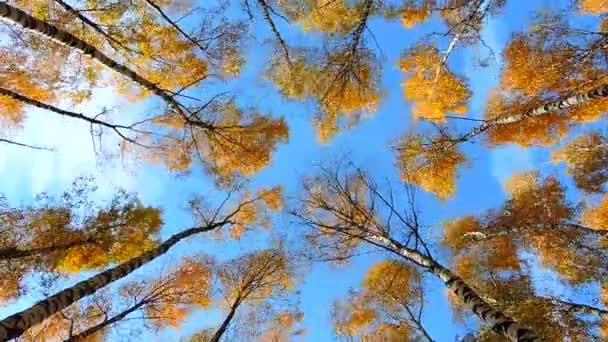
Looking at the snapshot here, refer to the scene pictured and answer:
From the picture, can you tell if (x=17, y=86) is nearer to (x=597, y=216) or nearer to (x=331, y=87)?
(x=331, y=87)

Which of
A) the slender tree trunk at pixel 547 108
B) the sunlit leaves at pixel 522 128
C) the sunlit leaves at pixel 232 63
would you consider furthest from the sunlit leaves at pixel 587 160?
the sunlit leaves at pixel 232 63

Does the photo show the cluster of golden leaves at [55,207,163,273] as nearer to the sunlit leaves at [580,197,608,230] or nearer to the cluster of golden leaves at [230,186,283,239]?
the cluster of golden leaves at [230,186,283,239]

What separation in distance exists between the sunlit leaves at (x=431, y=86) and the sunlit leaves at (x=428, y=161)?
0.67 metres

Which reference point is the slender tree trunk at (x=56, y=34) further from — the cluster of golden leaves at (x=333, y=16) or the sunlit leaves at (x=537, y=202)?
the sunlit leaves at (x=537, y=202)

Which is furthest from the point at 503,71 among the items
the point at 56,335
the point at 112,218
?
the point at 56,335

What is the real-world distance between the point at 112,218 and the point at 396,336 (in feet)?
21.3

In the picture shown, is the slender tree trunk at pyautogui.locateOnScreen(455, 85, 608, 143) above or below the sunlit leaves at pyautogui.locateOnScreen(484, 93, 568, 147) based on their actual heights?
below

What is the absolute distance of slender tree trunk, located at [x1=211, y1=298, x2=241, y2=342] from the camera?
8570mm

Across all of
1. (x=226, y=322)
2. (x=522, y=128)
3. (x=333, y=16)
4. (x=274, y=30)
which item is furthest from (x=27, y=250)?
(x=522, y=128)

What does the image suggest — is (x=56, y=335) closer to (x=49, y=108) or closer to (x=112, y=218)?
(x=112, y=218)

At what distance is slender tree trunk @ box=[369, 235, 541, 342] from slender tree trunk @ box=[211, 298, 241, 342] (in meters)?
3.50

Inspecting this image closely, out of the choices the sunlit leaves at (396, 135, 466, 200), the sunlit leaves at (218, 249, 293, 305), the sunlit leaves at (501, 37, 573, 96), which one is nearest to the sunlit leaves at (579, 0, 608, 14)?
the sunlit leaves at (501, 37, 573, 96)

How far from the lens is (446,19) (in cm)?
1025

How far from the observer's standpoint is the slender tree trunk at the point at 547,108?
7.00 metres
